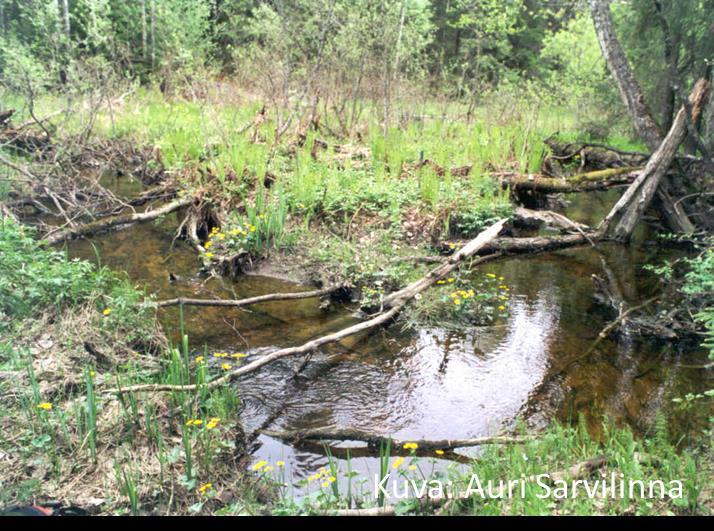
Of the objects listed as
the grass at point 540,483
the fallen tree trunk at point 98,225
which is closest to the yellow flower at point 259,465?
the grass at point 540,483

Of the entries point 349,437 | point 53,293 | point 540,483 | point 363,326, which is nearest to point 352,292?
point 363,326

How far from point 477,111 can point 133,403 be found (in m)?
11.7

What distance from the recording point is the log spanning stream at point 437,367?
3854 mm

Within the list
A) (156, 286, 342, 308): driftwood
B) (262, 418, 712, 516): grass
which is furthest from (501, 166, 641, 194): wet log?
(262, 418, 712, 516): grass

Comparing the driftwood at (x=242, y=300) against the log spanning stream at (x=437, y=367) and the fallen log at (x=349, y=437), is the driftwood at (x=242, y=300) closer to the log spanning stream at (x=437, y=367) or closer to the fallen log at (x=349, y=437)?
the log spanning stream at (x=437, y=367)

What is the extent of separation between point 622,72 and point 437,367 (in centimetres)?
608

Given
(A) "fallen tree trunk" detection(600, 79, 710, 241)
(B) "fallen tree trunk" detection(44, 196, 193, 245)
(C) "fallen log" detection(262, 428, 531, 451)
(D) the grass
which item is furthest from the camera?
(A) "fallen tree trunk" detection(600, 79, 710, 241)

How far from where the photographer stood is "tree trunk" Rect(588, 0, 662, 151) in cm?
791

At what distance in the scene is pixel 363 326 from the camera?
464 centimetres

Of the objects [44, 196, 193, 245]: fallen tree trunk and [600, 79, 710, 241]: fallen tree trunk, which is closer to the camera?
[44, 196, 193, 245]: fallen tree trunk

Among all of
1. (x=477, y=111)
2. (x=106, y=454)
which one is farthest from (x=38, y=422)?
(x=477, y=111)

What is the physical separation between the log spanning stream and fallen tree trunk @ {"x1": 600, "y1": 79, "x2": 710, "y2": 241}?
0.80 m

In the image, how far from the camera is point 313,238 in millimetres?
7129

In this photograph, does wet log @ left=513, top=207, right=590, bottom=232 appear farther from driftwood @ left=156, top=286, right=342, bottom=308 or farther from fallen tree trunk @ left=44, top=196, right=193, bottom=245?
fallen tree trunk @ left=44, top=196, right=193, bottom=245
